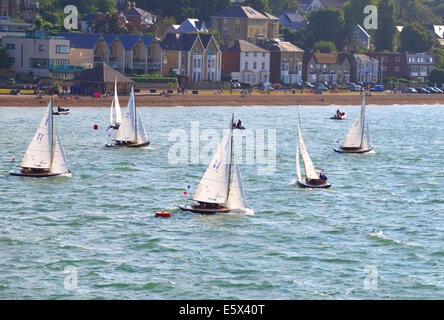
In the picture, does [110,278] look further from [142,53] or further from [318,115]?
[142,53]

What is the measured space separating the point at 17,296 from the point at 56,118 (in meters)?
83.7

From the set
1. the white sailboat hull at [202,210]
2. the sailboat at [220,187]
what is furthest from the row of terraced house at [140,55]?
the sailboat at [220,187]

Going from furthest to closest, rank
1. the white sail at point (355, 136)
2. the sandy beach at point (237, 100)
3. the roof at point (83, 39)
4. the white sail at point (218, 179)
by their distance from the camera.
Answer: the roof at point (83, 39) → the sandy beach at point (237, 100) → the white sail at point (355, 136) → the white sail at point (218, 179)

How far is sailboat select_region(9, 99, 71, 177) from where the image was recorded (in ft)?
210

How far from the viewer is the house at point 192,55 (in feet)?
593

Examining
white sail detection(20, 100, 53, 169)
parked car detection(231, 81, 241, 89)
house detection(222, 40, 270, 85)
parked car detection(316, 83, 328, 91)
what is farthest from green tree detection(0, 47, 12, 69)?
white sail detection(20, 100, 53, 169)

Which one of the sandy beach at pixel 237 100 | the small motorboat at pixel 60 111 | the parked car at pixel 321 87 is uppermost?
the parked car at pixel 321 87

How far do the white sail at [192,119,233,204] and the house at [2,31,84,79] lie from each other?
353ft

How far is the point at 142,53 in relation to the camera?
17188cm

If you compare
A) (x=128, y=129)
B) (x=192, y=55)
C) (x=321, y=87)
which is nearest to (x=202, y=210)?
(x=128, y=129)

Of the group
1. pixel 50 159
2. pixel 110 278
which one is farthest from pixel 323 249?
pixel 50 159

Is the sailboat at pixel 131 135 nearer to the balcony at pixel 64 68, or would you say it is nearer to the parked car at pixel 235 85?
the balcony at pixel 64 68

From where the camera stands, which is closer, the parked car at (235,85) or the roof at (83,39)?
the roof at (83,39)

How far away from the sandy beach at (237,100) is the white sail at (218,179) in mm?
81524
